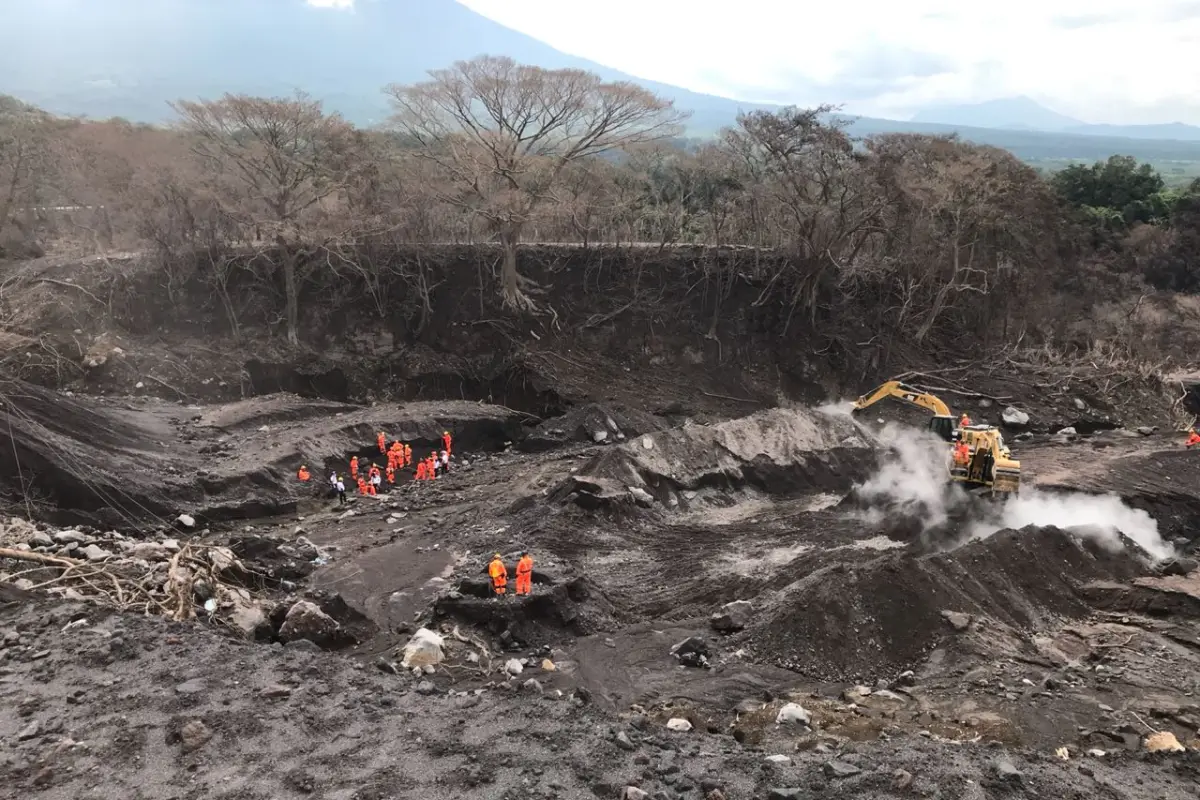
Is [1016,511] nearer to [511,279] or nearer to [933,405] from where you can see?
[933,405]

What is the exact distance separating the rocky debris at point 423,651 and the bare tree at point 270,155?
1714 centimetres

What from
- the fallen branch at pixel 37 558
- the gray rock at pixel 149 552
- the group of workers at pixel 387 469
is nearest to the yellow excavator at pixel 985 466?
the group of workers at pixel 387 469

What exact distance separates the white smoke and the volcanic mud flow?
0.08m

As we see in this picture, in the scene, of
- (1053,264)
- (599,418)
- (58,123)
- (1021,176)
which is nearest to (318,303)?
(599,418)

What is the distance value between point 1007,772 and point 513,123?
828 inches

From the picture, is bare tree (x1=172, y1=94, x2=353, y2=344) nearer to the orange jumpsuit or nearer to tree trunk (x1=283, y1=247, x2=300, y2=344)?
tree trunk (x1=283, y1=247, x2=300, y2=344)

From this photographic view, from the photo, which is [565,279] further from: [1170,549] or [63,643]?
[63,643]

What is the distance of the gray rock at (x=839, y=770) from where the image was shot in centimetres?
568

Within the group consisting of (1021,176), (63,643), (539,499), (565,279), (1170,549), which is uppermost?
(1021,176)

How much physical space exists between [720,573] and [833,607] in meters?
2.64

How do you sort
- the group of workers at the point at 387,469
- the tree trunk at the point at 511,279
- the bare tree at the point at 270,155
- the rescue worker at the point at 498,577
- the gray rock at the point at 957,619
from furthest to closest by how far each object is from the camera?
the tree trunk at the point at 511,279 → the bare tree at the point at 270,155 → the group of workers at the point at 387,469 → the rescue worker at the point at 498,577 → the gray rock at the point at 957,619

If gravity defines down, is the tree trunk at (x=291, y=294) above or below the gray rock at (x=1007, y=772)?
above

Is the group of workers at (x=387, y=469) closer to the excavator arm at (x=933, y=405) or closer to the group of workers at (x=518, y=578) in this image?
the group of workers at (x=518, y=578)

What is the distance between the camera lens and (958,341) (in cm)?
2591
